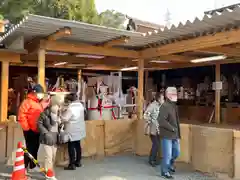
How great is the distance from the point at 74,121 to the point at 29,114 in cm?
93

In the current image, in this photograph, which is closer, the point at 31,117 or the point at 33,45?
the point at 31,117

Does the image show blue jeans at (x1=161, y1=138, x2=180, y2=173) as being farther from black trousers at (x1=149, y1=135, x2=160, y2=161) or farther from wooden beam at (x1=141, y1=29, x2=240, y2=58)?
wooden beam at (x1=141, y1=29, x2=240, y2=58)

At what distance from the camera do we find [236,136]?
16.6 feet

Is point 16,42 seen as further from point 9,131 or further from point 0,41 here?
point 9,131

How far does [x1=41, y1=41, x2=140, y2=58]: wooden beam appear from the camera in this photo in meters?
6.46

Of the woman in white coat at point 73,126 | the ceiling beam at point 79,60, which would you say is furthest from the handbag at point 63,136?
the ceiling beam at point 79,60

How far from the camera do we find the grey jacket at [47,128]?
194 inches

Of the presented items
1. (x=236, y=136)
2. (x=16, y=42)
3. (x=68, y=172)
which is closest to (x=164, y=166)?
(x=236, y=136)

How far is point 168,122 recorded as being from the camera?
529 centimetres

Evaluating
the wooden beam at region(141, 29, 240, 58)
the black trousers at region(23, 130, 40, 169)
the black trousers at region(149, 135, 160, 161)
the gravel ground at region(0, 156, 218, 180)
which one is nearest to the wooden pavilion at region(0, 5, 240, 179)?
the wooden beam at region(141, 29, 240, 58)

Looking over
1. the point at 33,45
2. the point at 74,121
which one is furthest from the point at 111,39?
the point at 74,121

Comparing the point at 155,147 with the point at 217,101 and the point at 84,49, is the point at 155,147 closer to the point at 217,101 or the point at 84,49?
the point at 84,49

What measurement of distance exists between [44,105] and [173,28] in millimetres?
2907

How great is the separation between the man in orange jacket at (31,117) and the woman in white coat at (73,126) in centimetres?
57
